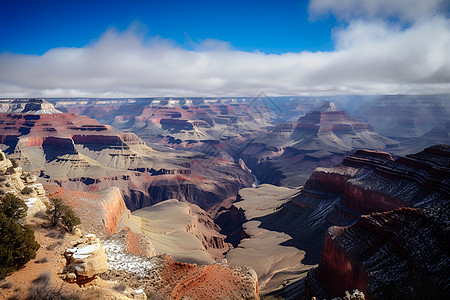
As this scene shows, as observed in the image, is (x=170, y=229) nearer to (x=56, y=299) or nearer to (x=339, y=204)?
(x=339, y=204)

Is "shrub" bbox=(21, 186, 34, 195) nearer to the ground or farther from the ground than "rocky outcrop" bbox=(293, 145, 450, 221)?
farther from the ground

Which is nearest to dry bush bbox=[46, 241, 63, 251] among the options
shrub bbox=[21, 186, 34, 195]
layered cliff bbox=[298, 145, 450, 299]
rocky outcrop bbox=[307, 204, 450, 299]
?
shrub bbox=[21, 186, 34, 195]

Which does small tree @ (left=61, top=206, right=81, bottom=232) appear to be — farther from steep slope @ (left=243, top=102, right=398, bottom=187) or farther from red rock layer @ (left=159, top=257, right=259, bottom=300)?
steep slope @ (left=243, top=102, right=398, bottom=187)

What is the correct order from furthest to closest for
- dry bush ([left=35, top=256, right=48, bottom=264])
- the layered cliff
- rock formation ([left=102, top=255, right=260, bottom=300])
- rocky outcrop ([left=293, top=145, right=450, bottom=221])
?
1. rocky outcrop ([left=293, top=145, right=450, bottom=221])
2. rock formation ([left=102, top=255, right=260, bottom=300])
3. dry bush ([left=35, top=256, right=48, bottom=264])
4. the layered cliff

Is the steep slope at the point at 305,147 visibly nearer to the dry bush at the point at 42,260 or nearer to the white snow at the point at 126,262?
the white snow at the point at 126,262

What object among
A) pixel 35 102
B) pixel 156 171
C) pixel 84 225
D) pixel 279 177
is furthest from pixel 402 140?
pixel 35 102

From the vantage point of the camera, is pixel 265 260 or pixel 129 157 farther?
pixel 129 157
